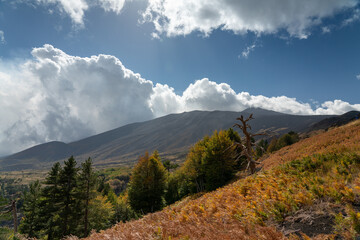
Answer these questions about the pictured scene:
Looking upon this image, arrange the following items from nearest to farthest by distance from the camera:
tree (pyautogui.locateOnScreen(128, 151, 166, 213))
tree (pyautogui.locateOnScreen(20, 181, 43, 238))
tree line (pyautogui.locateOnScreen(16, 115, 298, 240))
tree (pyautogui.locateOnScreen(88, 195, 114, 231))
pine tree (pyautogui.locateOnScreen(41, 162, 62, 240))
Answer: pine tree (pyautogui.locateOnScreen(41, 162, 62, 240))
tree line (pyautogui.locateOnScreen(16, 115, 298, 240))
tree (pyautogui.locateOnScreen(88, 195, 114, 231))
tree (pyautogui.locateOnScreen(128, 151, 166, 213))
tree (pyautogui.locateOnScreen(20, 181, 43, 238))

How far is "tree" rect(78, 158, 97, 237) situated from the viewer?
25.9m

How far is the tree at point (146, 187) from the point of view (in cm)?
3145

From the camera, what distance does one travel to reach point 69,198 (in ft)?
82.9

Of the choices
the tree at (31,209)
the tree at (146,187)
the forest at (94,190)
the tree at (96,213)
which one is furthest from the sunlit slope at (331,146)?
the tree at (31,209)

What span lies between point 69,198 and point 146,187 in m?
11.5

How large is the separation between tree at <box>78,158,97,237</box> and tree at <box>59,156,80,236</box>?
2.48ft

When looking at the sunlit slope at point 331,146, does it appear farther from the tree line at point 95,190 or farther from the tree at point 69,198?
the tree at point 69,198

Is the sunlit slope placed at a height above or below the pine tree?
above

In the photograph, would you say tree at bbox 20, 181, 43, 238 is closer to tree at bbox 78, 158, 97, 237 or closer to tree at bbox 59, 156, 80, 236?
tree at bbox 59, 156, 80, 236

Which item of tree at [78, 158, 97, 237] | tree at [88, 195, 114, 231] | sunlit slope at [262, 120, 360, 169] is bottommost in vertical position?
tree at [88, 195, 114, 231]

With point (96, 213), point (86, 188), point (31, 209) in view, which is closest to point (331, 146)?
point (86, 188)

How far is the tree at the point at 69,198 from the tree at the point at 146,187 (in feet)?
28.7

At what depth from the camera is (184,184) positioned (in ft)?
156

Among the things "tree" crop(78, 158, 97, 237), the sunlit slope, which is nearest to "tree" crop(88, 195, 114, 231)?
"tree" crop(78, 158, 97, 237)
